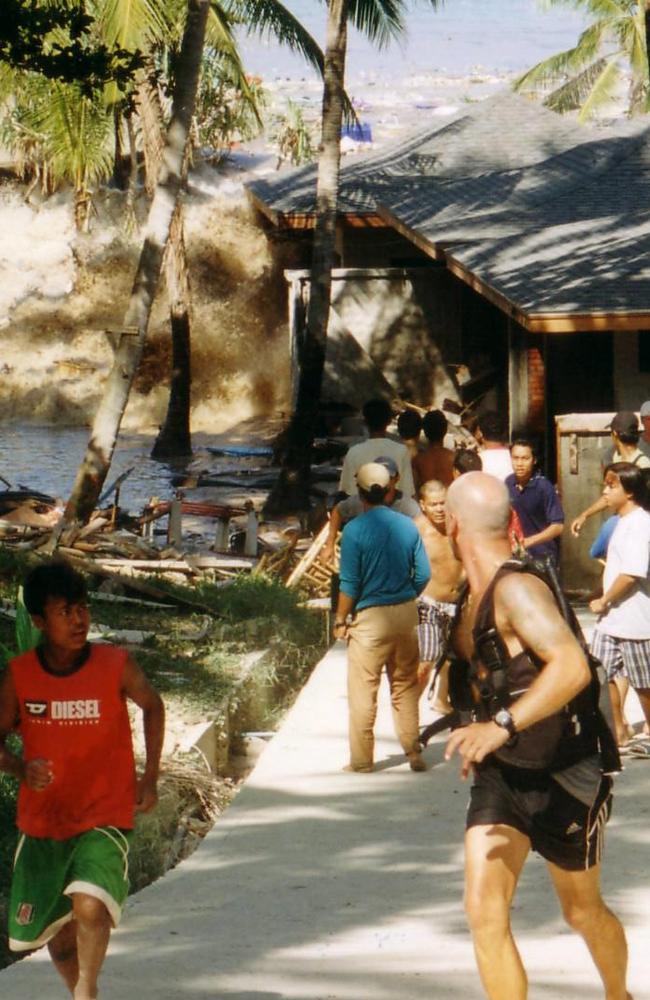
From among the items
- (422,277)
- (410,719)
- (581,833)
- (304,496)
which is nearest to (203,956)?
(581,833)

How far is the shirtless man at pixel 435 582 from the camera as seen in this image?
10023 millimetres

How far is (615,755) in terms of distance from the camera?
5137 mm

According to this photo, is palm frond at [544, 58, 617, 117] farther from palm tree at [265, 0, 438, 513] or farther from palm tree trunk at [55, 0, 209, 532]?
palm tree trunk at [55, 0, 209, 532]

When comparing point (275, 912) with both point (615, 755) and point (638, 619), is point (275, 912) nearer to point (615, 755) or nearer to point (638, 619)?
point (615, 755)

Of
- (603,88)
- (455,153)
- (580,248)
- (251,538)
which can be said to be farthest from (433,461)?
(603,88)

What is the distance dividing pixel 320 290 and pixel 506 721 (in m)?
15.6

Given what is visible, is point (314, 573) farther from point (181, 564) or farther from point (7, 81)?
point (7, 81)

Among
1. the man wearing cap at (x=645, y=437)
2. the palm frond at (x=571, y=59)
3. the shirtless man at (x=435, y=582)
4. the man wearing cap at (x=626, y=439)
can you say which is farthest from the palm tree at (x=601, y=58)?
the shirtless man at (x=435, y=582)

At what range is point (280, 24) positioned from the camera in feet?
77.9

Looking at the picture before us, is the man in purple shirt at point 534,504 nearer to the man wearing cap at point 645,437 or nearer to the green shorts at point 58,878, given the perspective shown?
the man wearing cap at point 645,437

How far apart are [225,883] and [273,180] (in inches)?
1054

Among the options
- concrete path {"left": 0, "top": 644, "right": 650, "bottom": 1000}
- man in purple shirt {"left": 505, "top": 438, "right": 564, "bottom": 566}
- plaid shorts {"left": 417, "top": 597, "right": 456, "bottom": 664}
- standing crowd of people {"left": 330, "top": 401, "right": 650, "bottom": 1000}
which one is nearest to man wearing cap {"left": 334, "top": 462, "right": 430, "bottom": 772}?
concrete path {"left": 0, "top": 644, "right": 650, "bottom": 1000}

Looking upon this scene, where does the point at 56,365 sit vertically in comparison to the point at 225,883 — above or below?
above

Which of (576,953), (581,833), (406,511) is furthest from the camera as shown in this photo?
(406,511)
